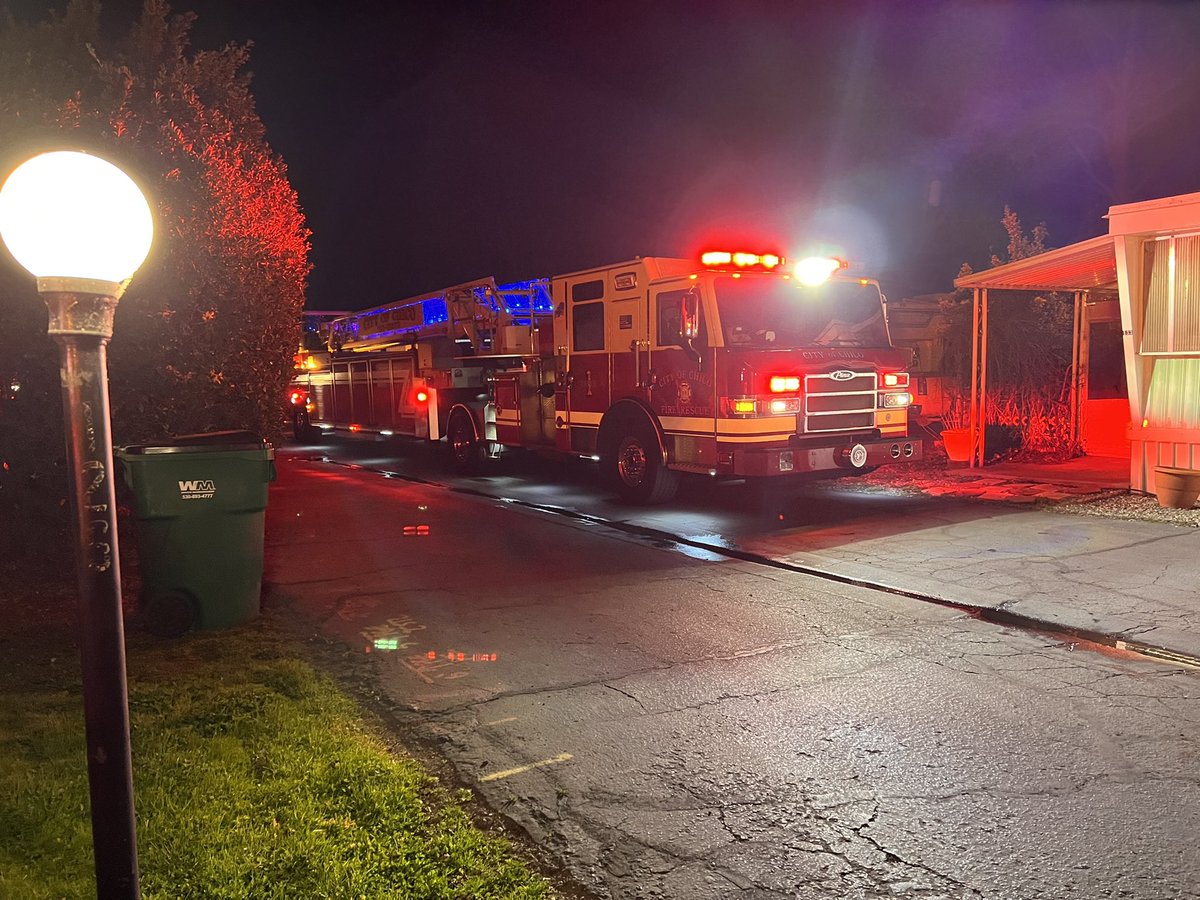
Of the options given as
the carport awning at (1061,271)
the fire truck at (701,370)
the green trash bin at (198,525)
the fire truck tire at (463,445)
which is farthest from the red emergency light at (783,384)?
the fire truck tire at (463,445)

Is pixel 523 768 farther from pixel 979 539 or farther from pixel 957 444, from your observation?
pixel 957 444

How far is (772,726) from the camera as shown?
4.42 m

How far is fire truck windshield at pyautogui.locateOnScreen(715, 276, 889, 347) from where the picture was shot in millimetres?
10000

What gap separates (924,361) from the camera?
66.1 ft

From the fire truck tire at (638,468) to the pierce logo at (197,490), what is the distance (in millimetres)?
5765

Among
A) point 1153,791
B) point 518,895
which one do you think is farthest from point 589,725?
point 1153,791

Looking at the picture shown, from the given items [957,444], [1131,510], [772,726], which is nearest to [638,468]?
[1131,510]

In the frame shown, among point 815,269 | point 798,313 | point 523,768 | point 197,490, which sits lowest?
point 523,768

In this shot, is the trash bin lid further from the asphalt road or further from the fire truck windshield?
the fire truck windshield

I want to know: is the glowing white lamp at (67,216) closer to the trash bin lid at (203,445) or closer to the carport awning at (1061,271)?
the trash bin lid at (203,445)

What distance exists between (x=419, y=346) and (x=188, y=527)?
1078 cm

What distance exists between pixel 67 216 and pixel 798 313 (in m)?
8.88

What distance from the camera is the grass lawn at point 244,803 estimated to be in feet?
9.93

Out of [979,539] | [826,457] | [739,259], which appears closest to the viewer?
[979,539]
